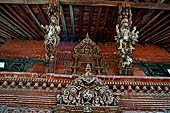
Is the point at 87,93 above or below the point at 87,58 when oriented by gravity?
below

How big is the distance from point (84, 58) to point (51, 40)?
169cm

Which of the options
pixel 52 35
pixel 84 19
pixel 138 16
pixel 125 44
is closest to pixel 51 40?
pixel 52 35

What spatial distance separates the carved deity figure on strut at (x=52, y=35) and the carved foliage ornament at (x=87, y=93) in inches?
44.4

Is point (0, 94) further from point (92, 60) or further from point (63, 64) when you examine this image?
point (92, 60)

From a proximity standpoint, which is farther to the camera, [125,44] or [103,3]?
[103,3]

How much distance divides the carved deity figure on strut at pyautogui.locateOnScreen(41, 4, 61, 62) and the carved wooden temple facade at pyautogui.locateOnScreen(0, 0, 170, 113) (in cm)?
3

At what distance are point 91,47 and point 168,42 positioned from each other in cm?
394

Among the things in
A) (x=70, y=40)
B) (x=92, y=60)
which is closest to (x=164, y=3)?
(x=92, y=60)

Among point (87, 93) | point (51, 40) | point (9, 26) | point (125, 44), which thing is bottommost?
point (87, 93)

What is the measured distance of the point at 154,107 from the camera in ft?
10.4

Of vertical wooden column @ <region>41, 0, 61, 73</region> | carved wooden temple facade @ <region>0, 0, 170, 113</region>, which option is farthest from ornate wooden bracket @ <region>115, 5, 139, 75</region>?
vertical wooden column @ <region>41, 0, 61, 73</region>

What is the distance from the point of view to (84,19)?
5.24m

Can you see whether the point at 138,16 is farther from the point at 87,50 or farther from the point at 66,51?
the point at 66,51

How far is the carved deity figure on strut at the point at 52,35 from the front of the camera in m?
3.78
